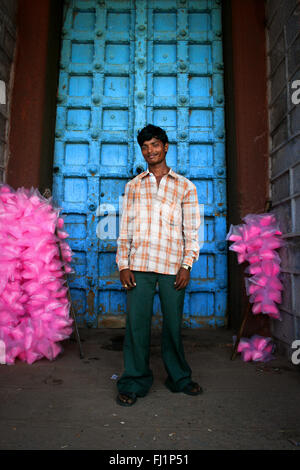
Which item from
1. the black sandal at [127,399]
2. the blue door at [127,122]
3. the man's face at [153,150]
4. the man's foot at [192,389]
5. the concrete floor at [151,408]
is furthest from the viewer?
the blue door at [127,122]

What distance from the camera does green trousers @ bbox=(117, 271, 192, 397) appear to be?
2102mm

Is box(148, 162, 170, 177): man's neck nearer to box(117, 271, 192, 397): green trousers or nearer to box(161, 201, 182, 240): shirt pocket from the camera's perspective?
box(161, 201, 182, 240): shirt pocket

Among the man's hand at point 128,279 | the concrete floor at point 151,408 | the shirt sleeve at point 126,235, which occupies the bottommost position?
the concrete floor at point 151,408

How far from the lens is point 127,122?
3934 mm

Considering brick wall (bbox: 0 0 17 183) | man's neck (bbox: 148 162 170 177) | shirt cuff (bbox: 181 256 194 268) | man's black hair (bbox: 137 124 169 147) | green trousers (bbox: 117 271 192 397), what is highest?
brick wall (bbox: 0 0 17 183)

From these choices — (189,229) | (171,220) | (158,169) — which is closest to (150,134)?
(158,169)

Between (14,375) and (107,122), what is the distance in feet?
9.77

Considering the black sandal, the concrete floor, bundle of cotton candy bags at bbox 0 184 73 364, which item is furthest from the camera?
bundle of cotton candy bags at bbox 0 184 73 364

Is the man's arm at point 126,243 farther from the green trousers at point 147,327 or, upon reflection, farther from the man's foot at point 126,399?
the man's foot at point 126,399

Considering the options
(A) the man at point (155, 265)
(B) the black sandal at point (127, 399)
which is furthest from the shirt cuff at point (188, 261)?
(B) the black sandal at point (127, 399)

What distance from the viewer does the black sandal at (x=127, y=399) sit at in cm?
192

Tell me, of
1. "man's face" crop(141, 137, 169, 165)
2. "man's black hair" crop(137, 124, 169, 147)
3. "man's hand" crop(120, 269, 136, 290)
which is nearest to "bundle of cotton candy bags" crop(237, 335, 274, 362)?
"man's hand" crop(120, 269, 136, 290)

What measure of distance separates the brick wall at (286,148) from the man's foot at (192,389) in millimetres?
1034

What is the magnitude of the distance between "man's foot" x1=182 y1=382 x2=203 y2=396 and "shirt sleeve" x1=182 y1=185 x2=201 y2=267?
0.82 meters
